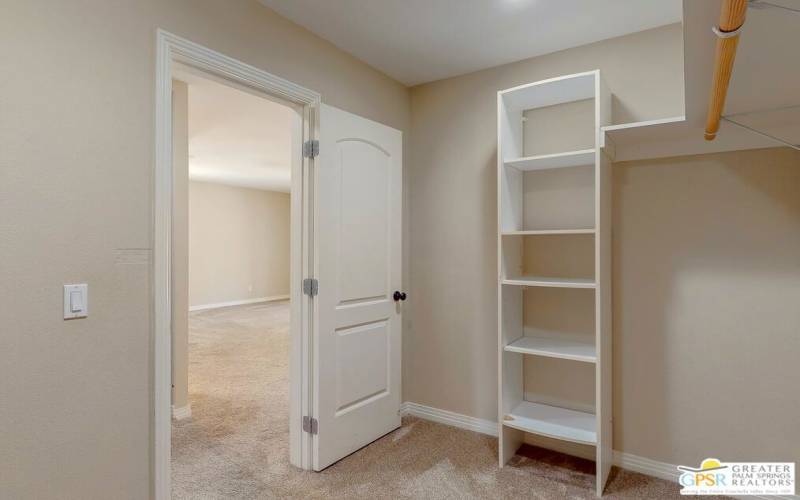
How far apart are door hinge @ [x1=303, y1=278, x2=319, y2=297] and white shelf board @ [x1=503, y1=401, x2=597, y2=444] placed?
4.33 ft

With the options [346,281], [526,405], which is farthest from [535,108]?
[526,405]

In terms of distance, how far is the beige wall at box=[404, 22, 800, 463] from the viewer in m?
2.14

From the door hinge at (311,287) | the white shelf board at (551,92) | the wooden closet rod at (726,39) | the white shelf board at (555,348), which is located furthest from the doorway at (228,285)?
the wooden closet rod at (726,39)

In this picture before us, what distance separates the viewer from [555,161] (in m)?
2.50

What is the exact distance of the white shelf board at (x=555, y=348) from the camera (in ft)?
7.67

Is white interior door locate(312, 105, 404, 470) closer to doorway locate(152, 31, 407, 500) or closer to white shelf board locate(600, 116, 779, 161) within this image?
doorway locate(152, 31, 407, 500)

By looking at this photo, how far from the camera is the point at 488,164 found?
3.00 meters

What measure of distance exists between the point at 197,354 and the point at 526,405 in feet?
12.9

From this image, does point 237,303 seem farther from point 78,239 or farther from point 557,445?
point 78,239

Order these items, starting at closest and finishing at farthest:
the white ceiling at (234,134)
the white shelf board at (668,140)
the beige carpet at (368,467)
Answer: the white shelf board at (668,140), the beige carpet at (368,467), the white ceiling at (234,134)

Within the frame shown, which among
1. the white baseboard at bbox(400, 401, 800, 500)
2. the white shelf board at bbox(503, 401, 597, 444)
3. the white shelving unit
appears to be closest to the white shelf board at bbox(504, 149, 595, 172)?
the white shelving unit

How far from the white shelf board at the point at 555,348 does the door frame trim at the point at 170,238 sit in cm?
123

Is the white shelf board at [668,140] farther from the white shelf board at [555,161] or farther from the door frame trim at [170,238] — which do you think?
the door frame trim at [170,238]

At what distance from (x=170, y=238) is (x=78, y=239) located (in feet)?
1.23
